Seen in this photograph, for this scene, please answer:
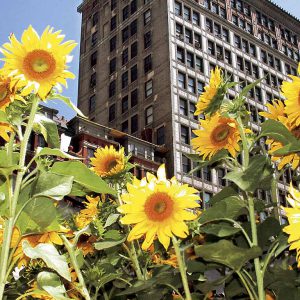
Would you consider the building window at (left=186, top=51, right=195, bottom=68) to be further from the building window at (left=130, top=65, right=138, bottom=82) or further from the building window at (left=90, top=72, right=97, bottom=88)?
the building window at (left=90, top=72, right=97, bottom=88)

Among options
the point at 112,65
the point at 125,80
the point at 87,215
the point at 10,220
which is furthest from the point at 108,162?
the point at 112,65

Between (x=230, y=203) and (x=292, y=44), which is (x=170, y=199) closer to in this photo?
(x=230, y=203)

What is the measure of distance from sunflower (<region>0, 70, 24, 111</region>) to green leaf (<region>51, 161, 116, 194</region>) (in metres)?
0.48

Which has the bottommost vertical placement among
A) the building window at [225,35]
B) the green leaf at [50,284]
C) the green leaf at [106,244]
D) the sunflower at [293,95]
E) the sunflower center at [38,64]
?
the green leaf at [50,284]

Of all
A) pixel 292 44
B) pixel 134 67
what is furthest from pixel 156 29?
pixel 292 44

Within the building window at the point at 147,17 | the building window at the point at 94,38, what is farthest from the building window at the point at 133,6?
the building window at the point at 94,38

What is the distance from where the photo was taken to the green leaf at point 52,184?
2.67 m

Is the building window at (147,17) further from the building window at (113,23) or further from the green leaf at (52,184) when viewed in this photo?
the green leaf at (52,184)

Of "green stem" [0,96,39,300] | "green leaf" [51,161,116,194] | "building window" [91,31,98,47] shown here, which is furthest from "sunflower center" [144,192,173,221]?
"building window" [91,31,98,47]

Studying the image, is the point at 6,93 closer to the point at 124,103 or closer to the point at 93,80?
the point at 124,103

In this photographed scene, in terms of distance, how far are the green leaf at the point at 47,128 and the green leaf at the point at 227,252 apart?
3.40 ft

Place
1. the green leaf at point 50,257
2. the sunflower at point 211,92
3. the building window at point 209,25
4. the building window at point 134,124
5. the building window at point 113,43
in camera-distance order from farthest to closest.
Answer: the building window at point 113,43, the building window at point 209,25, the building window at point 134,124, the sunflower at point 211,92, the green leaf at point 50,257

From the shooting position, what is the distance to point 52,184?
8.86ft

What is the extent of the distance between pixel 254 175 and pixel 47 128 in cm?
123
